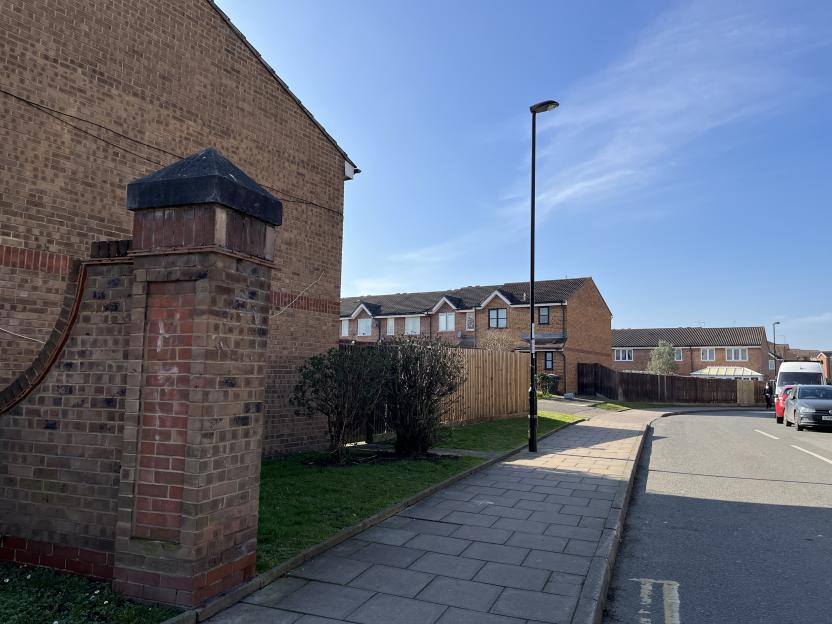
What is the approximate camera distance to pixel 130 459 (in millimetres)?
3816

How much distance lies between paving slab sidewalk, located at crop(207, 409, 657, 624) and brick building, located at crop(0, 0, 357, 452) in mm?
4091

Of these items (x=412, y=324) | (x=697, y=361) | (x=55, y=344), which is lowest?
(x=55, y=344)

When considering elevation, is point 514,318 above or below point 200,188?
above

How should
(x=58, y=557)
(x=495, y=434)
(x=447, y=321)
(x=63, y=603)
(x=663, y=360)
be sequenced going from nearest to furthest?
(x=63, y=603) → (x=58, y=557) → (x=495, y=434) → (x=447, y=321) → (x=663, y=360)

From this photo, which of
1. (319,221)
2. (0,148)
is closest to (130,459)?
(0,148)

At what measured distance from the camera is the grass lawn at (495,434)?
11352mm

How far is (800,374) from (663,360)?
3215 cm

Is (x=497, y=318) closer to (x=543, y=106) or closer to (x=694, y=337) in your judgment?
(x=543, y=106)

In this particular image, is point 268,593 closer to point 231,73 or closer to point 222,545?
point 222,545

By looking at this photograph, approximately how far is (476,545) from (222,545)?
242 cm

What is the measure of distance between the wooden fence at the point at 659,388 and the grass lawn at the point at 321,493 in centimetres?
2831

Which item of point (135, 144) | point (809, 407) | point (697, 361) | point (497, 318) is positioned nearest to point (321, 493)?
point (135, 144)

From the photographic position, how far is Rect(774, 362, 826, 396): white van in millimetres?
24906

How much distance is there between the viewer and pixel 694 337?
2509 inches
